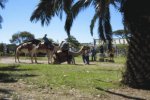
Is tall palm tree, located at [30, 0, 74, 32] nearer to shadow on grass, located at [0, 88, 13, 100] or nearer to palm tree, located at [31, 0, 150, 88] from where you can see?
palm tree, located at [31, 0, 150, 88]

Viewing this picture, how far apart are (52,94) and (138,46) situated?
12.3ft

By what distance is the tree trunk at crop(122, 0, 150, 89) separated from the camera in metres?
13.8

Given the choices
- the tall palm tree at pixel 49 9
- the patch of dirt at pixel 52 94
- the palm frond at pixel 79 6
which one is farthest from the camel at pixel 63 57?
the patch of dirt at pixel 52 94

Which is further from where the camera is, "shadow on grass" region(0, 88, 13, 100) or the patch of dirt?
the patch of dirt

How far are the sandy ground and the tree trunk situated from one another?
69 cm

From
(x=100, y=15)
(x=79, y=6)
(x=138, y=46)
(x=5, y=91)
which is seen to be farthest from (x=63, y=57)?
(x=5, y=91)

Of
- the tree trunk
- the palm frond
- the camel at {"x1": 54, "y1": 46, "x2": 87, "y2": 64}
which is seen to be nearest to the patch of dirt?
the tree trunk

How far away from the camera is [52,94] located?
38.8 feet

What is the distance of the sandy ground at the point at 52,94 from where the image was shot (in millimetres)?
11250

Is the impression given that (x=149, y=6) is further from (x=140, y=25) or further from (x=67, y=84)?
(x=67, y=84)

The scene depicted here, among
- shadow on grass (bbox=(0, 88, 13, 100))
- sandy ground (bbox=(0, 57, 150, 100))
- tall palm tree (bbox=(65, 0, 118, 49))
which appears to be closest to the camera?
shadow on grass (bbox=(0, 88, 13, 100))

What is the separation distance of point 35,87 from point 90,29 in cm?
1197

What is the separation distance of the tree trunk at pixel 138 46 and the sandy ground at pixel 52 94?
0.69 m

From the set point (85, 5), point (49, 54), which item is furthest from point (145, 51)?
point (49, 54)
